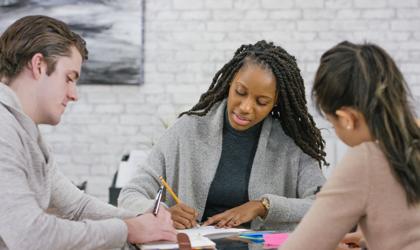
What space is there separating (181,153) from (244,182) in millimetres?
203

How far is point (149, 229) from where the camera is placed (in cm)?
136

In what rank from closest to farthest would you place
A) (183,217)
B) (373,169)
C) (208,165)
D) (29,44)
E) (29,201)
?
(373,169), (29,201), (29,44), (183,217), (208,165)

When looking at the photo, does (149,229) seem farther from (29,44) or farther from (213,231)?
(29,44)

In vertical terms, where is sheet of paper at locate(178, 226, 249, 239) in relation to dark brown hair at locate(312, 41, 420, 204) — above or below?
below

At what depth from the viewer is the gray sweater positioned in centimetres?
113

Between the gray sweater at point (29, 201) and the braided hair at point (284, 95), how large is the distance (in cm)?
72

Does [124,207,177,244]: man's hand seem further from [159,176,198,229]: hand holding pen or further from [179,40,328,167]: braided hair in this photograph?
[179,40,328,167]: braided hair

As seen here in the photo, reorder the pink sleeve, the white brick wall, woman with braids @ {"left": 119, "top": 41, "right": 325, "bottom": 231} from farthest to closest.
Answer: the white brick wall < woman with braids @ {"left": 119, "top": 41, "right": 325, "bottom": 231} < the pink sleeve

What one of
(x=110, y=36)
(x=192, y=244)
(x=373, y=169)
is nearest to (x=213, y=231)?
(x=192, y=244)

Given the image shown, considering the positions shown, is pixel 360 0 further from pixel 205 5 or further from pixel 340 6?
pixel 205 5

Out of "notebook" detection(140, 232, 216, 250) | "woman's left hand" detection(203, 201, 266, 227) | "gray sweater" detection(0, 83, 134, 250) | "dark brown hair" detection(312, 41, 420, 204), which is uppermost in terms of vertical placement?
"dark brown hair" detection(312, 41, 420, 204)

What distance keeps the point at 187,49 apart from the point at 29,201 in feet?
9.48

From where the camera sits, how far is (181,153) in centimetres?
186

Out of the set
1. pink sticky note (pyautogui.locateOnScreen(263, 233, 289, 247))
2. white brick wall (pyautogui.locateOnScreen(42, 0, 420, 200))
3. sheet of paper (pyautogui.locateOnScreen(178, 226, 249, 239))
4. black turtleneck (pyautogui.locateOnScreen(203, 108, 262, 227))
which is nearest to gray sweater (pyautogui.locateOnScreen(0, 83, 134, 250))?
sheet of paper (pyautogui.locateOnScreen(178, 226, 249, 239))
